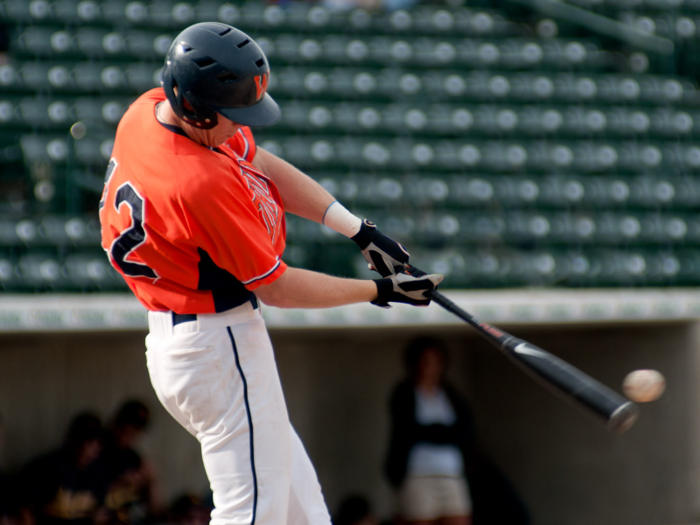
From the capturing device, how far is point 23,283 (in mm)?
4145

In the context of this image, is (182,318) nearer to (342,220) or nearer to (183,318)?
(183,318)

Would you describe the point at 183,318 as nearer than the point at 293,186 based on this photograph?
Yes

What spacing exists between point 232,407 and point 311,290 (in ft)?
1.11

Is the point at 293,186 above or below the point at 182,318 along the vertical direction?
above

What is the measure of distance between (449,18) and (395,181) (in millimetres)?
1743

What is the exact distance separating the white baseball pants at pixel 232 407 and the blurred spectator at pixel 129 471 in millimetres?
2425

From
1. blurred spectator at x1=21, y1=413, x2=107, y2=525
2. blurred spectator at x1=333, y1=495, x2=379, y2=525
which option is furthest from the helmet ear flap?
blurred spectator at x1=333, y1=495, x2=379, y2=525

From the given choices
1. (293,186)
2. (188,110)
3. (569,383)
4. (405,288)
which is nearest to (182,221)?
(188,110)

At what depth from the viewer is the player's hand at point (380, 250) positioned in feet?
7.48

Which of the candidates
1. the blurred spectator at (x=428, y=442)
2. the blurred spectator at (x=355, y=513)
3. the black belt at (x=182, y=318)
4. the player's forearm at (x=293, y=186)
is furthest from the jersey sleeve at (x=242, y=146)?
the blurred spectator at (x=355, y=513)

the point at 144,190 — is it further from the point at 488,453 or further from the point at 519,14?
the point at 519,14

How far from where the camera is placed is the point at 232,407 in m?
1.92

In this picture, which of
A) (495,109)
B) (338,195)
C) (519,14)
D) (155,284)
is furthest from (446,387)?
(519,14)

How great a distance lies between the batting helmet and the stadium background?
2214mm
